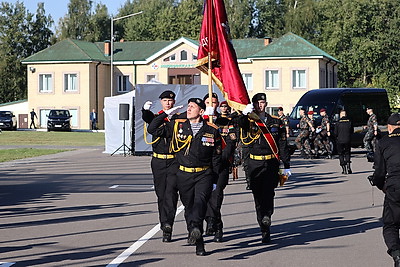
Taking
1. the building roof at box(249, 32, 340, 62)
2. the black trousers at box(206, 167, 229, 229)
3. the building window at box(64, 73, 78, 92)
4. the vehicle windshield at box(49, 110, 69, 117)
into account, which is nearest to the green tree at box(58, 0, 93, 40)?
the building window at box(64, 73, 78, 92)

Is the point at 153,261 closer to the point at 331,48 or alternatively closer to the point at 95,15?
the point at 331,48

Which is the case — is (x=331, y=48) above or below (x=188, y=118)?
above

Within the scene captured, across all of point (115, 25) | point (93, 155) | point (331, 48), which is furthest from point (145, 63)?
point (93, 155)

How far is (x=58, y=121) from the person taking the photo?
220 feet

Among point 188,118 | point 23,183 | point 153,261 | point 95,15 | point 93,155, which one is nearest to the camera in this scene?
point 153,261

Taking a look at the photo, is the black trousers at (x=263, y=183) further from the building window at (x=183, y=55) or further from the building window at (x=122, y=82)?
the building window at (x=122, y=82)

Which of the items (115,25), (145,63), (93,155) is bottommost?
(93,155)

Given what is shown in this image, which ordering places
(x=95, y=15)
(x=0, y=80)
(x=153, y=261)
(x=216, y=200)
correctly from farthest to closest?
(x=95, y=15)
(x=0, y=80)
(x=216, y=200)
(x=153, y=261)

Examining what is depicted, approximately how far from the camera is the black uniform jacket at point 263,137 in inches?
437

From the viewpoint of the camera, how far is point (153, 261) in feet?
30.6

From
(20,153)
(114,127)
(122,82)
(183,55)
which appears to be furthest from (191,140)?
(122,82)

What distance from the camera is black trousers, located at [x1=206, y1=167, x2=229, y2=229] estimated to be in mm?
10891

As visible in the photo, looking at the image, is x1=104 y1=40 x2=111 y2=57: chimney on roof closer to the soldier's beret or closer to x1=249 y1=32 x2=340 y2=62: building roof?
x1=249 y1=32 x2=340 y2=62: building roof

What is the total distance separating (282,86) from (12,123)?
22182mm
